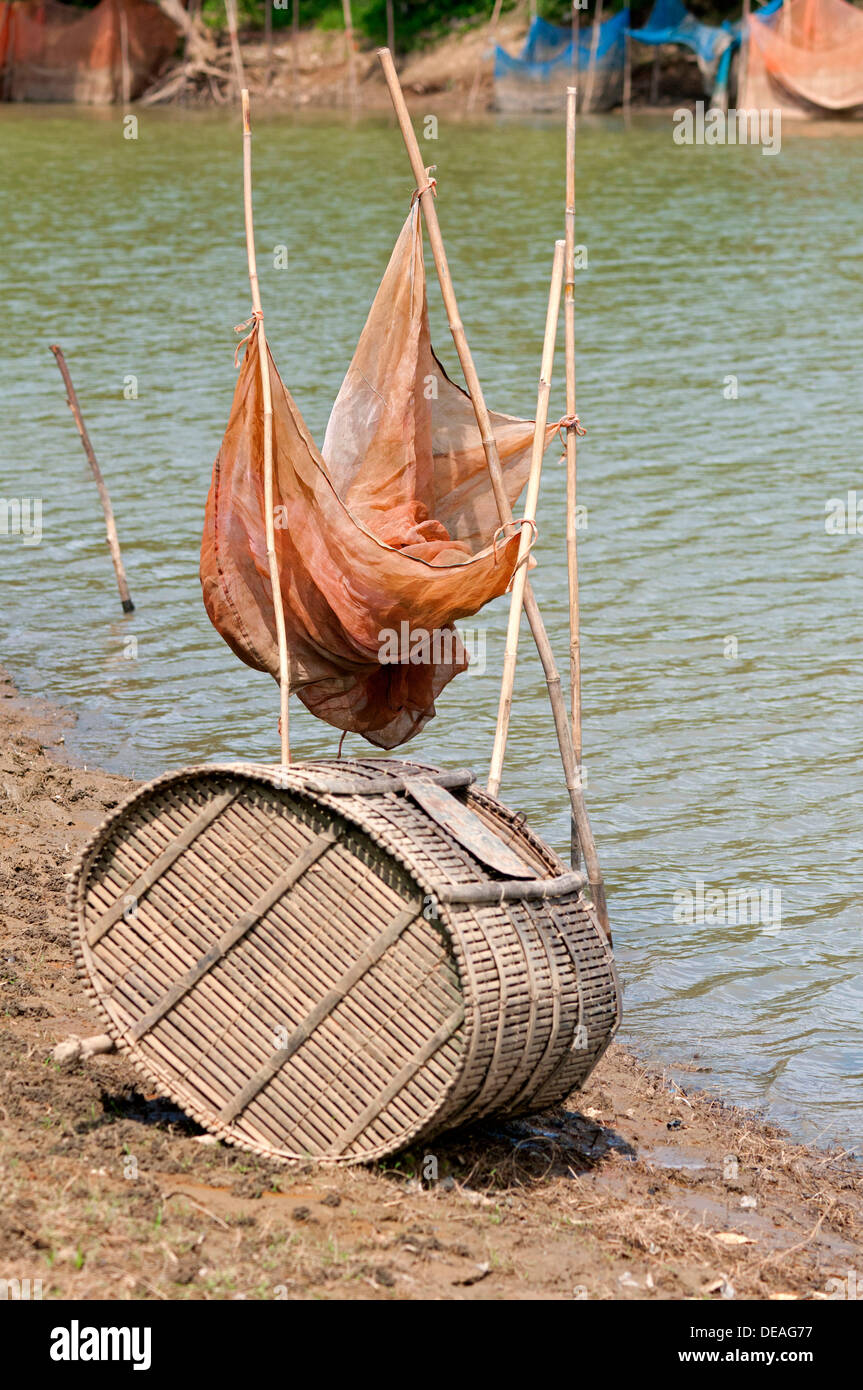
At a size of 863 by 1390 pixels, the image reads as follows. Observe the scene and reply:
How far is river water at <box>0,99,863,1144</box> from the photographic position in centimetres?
820

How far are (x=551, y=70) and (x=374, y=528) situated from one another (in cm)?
3759

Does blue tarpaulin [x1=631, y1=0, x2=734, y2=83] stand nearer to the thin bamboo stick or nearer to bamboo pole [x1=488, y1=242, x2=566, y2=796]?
the thin bamboo stick

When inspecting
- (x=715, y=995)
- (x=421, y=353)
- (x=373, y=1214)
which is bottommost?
(x=715, y=995)

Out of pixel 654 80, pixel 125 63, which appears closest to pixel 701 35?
pixel 654 80

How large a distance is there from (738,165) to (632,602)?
75.0 ft

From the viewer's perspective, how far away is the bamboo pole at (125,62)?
4553 cm

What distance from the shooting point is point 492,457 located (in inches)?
282

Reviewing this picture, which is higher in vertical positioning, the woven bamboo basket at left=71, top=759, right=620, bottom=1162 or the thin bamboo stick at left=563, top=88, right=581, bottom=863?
the thin bamboo stick at left=563, top=88, right=581, bottom=863

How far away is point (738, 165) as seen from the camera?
3244 centimetres

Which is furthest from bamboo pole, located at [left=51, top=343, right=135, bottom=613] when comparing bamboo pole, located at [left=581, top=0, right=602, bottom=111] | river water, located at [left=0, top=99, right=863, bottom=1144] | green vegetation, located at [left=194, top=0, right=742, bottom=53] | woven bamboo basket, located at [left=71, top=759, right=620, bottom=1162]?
green vegetation, located at [left=194, top=0, right=742, bottom=53]

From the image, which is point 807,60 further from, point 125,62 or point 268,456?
point 268,456

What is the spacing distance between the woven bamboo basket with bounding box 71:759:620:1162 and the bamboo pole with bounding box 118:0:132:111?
44.6m

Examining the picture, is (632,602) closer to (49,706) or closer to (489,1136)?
(49,706)

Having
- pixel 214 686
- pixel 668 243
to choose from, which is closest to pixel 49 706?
pixel 214 686
